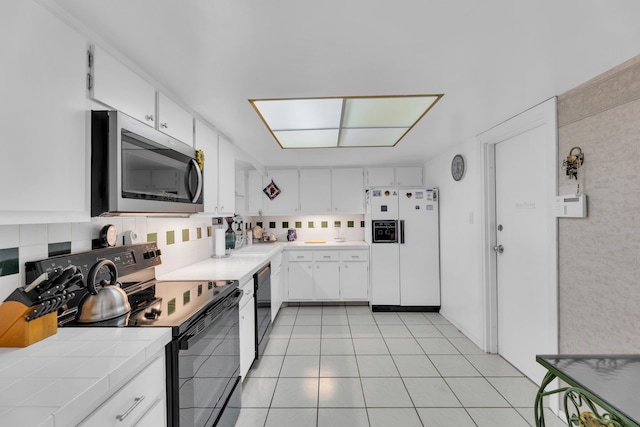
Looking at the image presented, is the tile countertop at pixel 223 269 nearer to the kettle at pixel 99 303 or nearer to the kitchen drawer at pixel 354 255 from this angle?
the kettle at pixel 99 303

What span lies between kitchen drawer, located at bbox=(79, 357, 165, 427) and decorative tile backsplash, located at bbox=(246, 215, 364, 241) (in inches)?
146

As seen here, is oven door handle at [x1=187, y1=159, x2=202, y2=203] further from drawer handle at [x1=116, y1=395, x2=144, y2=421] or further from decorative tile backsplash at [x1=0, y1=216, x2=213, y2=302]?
drawer handle at [x1=116, y1=395, x2=144, y2=421]

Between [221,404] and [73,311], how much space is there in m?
0.89

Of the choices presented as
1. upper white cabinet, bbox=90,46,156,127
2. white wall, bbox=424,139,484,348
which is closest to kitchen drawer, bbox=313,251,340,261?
white wall, bbox=424,139,484,348

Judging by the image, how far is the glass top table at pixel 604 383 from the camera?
88cm

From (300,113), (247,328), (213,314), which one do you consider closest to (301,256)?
(247,328)

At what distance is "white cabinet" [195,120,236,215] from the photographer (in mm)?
2281

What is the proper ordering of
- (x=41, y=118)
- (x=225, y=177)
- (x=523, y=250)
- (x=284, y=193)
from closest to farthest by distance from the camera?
(x=41, y=118), (x=523, y=250), (x=225, y=177), (x=284, y=193)

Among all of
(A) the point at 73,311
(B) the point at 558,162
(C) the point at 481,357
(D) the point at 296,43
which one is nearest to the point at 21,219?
(A) the point at 73,311

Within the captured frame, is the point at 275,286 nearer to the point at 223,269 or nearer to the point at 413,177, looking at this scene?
the point at 223,269

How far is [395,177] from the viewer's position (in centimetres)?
442

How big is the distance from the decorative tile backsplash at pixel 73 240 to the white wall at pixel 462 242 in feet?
9.10

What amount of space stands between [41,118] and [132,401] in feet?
3.27

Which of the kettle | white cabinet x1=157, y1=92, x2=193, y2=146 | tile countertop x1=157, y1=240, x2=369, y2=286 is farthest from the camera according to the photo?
tile countertop x1=157, y1=240, x2=369, y2=286
